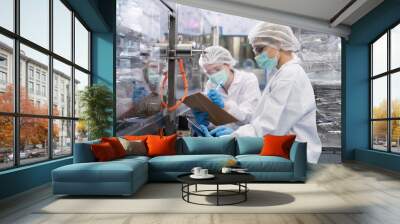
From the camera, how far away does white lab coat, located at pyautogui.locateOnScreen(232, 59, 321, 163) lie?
8.99 metres

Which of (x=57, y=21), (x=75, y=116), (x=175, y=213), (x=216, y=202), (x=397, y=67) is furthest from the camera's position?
(x=397, y=67)

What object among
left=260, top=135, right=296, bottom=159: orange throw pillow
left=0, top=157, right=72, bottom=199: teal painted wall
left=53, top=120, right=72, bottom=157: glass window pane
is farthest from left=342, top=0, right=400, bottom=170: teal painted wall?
left=0, top=157, right=72, bottom=199: teal painted wall

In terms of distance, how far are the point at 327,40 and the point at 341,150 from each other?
2.74 metres

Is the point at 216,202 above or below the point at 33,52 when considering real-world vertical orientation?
below

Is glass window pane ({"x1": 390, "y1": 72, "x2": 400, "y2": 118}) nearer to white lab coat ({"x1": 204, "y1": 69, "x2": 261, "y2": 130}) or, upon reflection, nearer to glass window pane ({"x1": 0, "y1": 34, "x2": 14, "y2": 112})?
white lab coat ({"x1": 204, "y1": 69, "x2": 261, "y2": 130})

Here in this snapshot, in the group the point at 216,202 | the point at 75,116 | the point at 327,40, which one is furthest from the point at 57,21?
the point at 327,40

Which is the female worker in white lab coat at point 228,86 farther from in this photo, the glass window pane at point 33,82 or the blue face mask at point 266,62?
the glass window pane at point 33,82

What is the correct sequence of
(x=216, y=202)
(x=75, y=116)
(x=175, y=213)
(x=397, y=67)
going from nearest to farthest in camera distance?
1. (x=175, y=213)
2. (x=216, y=202)
3. (x=75, y=116)
4. (x=397, y=67)

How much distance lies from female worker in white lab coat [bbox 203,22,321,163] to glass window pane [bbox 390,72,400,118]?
5.60 ft

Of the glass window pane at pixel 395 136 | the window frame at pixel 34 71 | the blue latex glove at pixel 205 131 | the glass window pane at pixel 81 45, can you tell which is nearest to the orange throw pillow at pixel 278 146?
the blue latex glove at pixel 205 131

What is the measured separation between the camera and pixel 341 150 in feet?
31.2

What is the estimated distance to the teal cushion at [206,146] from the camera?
6648mm

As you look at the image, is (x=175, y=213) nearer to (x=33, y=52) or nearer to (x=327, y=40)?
(x=33, y=52)

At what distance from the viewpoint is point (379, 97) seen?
8914 mm
